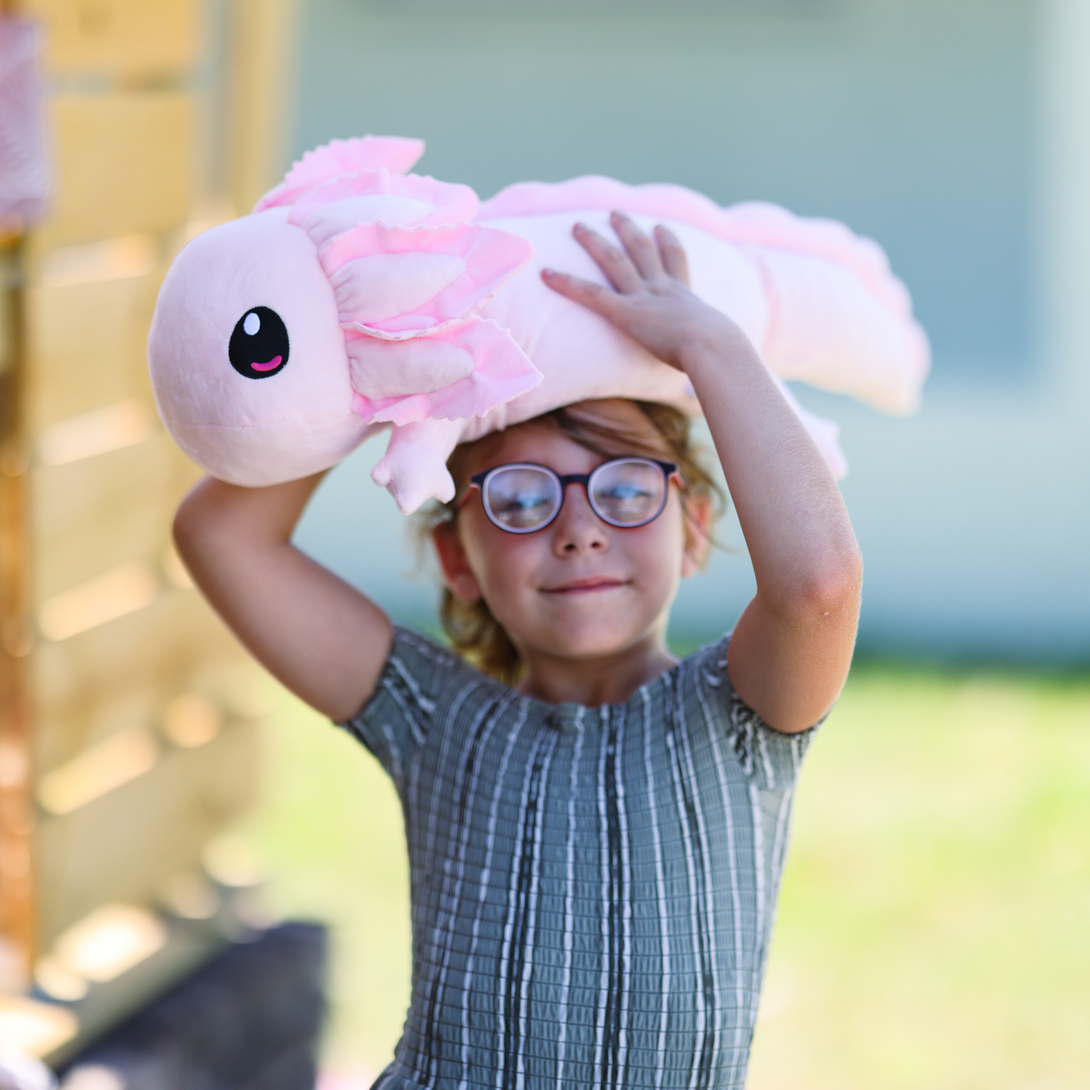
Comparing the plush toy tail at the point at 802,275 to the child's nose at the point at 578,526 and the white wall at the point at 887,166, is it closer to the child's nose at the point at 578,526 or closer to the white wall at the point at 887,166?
the child's nose at the point at 578,526

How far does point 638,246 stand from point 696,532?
0.33 m

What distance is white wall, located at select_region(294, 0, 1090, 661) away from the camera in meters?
4.84

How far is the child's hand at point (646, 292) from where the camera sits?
3.96 feet

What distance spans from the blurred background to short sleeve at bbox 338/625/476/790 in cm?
167

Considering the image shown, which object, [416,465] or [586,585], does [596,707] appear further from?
[416,465]

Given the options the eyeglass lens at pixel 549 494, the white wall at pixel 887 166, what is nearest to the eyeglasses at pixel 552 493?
the eyeglass lens at pixel 549 494

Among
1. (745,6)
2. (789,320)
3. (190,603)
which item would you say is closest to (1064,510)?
(745,6)

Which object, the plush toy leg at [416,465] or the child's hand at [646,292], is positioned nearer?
the plush toy leg at [416,465]

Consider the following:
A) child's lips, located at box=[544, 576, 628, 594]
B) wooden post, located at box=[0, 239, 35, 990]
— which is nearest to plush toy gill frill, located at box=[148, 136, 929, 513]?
child's lips, located at box=[544, 576, 628, 594]

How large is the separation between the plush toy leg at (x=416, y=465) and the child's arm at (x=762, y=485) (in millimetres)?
193

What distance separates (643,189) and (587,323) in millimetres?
189

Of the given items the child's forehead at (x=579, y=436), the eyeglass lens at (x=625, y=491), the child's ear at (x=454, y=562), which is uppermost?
the child's forehead at (x=579, y=436)

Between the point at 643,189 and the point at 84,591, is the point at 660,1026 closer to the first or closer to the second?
the point at 643,189

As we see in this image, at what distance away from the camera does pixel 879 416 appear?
5.05 meters
